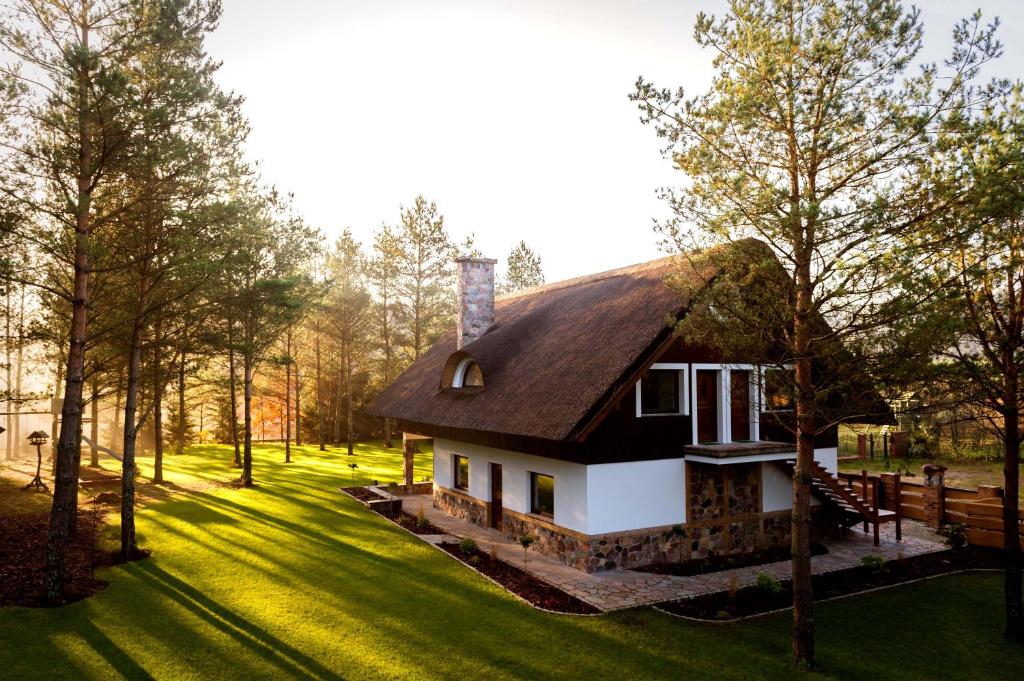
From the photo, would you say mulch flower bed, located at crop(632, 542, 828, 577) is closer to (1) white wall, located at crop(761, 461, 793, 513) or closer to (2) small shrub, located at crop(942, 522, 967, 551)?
(1) white wall, located at crop(761, 461, 793, 513)

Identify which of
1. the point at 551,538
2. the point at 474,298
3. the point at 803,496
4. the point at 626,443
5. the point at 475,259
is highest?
the point at 475,259

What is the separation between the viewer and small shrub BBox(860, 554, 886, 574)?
40.4 feet

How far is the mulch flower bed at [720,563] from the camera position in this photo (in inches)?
500

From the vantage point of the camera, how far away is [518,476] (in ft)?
49.3

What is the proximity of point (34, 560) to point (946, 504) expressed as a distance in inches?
896

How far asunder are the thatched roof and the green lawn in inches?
143

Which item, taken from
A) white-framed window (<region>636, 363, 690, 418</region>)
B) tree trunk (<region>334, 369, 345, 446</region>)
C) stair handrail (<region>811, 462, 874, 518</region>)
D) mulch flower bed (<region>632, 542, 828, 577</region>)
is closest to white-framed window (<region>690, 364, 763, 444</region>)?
white-framed window (<region>636, 363, 690, 418</region>)

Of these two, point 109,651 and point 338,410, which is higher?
point 338,410

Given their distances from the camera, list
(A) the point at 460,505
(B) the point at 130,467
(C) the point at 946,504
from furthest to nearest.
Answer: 1. (A) the point at 460,505
2. (C) the point at 946,504
3. (B) the point at 130,467

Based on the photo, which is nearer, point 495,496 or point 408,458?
point 495,496

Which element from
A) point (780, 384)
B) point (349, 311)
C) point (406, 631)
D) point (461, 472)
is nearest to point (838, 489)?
point (780, 384)

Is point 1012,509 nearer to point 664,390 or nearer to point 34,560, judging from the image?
point 664,390

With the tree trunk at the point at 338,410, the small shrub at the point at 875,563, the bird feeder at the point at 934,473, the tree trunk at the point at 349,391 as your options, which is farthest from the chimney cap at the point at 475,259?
the tree trunk at the point at 338,410

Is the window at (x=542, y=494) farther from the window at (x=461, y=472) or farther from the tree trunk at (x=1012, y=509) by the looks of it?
the tree trunk at (x=1012, y=509)
